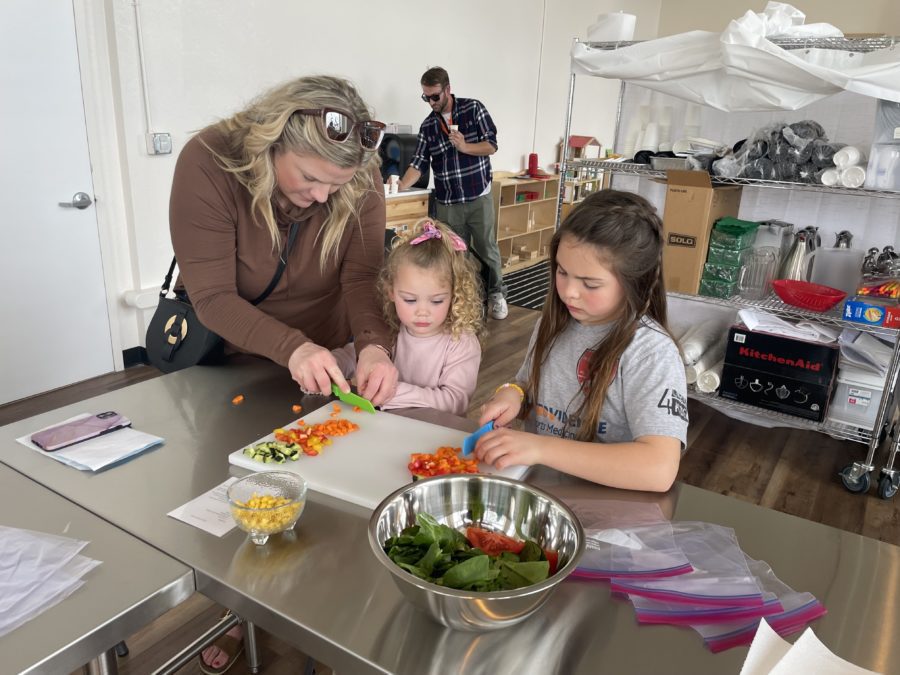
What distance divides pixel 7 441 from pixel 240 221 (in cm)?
60

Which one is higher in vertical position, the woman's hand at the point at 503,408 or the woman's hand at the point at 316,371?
the woman's hand at the point at 316,371

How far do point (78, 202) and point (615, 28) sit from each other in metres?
2.58

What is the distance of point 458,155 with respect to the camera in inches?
174

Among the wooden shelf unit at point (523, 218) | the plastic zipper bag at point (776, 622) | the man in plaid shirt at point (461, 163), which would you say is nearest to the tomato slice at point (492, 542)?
the plastic zipper bag at point (776, 622)

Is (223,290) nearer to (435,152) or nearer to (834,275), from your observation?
(834,275)

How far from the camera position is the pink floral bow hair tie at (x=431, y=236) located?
5.14ft

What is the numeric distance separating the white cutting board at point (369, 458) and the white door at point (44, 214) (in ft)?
8.08

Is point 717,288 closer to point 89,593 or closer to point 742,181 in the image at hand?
point 742,181

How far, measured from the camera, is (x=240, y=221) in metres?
1.40

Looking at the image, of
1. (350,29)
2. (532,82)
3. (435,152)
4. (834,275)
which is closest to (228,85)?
(350,29)

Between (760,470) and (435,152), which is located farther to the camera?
(435,152)

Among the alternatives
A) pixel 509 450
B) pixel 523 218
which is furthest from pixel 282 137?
pixel 523 218

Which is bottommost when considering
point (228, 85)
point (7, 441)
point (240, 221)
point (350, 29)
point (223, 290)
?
point (7, 441)

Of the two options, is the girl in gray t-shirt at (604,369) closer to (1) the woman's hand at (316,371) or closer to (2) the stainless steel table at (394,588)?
(2) the stainless steel table at (394,588)
